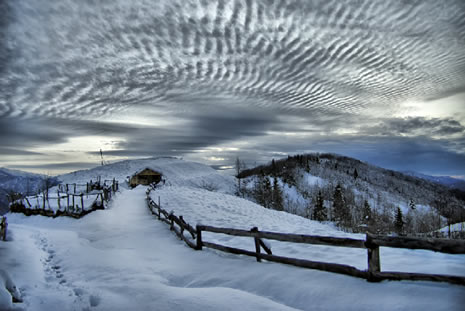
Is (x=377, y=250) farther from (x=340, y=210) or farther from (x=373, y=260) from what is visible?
(x=340, y=210)

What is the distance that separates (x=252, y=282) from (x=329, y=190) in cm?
12977

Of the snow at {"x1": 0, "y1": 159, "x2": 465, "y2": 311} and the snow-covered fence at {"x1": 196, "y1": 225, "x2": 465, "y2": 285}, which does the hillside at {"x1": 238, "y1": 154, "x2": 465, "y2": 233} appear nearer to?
the snow at {"x1": 0, "y1": 159, "x2": 465, "y2": 311}

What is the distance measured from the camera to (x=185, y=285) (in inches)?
255

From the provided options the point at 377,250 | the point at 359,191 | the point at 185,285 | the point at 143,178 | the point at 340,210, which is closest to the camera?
the point at 377,250

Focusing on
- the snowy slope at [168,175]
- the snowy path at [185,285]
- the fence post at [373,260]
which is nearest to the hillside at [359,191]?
the snowy slope at [168,175]

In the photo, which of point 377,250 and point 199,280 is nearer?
point 377,250

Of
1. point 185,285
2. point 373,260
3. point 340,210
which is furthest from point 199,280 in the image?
point 340,210

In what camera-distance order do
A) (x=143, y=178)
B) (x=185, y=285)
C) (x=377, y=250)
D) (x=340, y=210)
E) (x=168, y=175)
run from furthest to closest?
(x=168, y=175) → (x=340, y=210) → (x=143, y=178) → (x=185, y=285) → (x=377, y=250)

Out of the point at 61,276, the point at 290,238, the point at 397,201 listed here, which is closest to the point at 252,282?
the point at 290,238

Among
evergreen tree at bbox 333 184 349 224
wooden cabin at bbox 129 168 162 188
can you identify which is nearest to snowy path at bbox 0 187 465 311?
wooden cabin at bbox 129 168 162 188

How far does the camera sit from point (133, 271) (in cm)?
744

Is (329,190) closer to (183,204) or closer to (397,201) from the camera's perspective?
(397,201)

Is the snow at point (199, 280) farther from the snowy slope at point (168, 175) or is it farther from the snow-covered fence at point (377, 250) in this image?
the snowy slope at point (168, 175)

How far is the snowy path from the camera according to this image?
465cm
